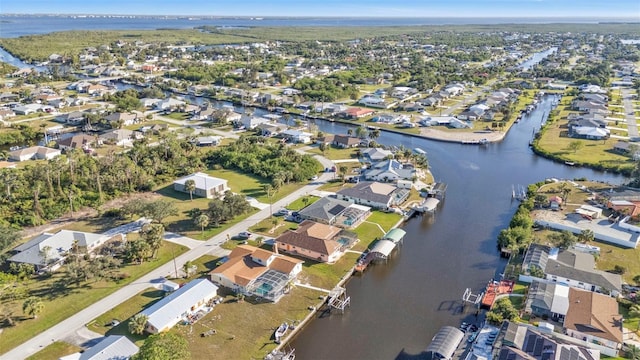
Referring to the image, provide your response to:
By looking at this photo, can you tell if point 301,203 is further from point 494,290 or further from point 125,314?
A: point 125,314

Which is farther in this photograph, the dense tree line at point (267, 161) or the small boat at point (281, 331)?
the dense tree line at point (267, 161)

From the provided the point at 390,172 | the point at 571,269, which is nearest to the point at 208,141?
the point at 390,172

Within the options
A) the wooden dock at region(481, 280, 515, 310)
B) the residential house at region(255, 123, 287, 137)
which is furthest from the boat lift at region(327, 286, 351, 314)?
the residential house at region(255, 123, 287, 137)

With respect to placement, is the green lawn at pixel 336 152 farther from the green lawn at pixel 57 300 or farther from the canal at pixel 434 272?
the green lawn at pixel 57 300

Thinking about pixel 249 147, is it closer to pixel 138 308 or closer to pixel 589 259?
pixel 138 308

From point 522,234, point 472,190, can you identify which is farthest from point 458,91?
point 522,234

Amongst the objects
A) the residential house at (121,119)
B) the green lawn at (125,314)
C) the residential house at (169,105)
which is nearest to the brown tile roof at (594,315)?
the green lawn at (125,314)

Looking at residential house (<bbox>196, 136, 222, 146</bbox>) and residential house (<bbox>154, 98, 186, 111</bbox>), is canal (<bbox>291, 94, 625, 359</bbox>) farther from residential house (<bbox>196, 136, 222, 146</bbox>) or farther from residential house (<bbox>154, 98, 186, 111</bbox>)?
residential house (<bbox>154, 98, 186, 111</bbox>)
